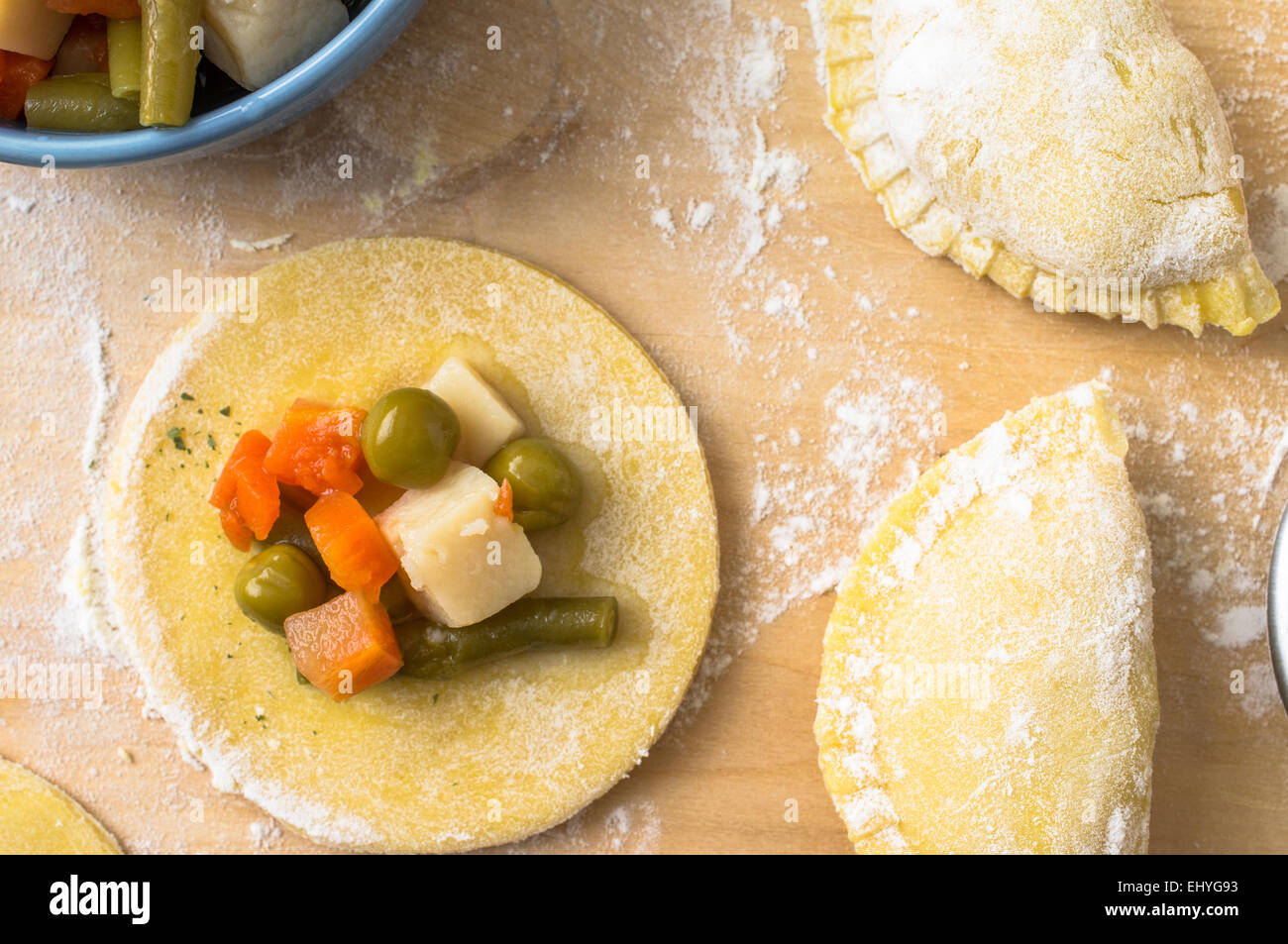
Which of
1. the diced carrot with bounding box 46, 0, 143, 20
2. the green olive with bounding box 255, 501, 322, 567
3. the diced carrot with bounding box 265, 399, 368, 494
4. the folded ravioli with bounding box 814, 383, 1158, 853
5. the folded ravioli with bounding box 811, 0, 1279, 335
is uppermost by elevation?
the diced carrot with bounding box 46, 0, 143, 20

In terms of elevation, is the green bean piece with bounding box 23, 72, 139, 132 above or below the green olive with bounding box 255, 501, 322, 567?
above

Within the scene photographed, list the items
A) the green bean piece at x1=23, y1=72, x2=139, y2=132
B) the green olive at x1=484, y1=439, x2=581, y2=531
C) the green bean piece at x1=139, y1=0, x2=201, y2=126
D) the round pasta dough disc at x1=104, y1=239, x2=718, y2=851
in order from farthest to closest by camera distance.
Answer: the round pasta dough disc at x1=104, y1=239, x2=718, y2=851, the green olive at x1=484, y1=439, x2=581, y2=531, the green bean piece at x1=23, y1=72, x2=139, y2=132, the green bean piece at x1=139, y1=0, x2=201, y2=126

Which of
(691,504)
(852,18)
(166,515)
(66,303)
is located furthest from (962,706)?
(66,303)

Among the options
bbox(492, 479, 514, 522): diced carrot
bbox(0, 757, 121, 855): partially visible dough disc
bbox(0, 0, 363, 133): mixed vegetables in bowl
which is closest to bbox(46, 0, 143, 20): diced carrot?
bbox(0, 0, 363, 133): mixed vegetables in bowl

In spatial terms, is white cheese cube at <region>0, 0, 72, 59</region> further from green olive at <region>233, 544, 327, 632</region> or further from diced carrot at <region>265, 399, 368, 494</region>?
green olive at <region>233, 544, 327, 632</region>

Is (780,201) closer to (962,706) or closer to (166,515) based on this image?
(962,706)

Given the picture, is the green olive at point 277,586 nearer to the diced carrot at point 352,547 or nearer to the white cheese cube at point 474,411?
the diced carrot at point 352,547
